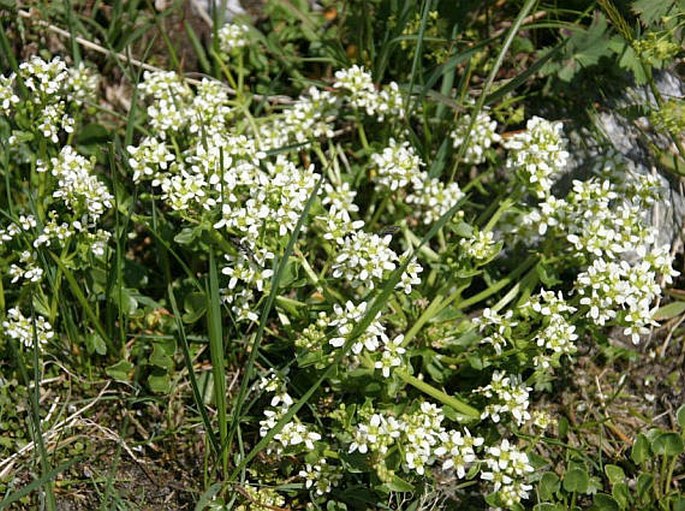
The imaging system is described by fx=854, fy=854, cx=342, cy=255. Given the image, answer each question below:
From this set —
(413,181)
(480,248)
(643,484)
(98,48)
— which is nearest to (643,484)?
(643,484)

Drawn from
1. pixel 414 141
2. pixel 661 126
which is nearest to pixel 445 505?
pixel 414 141

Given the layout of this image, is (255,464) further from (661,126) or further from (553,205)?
(661,126)

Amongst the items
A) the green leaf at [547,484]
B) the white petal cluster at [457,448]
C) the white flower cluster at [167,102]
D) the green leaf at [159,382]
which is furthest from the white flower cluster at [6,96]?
the green leaf at [547,484]

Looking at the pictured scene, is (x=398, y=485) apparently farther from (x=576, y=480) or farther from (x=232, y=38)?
(x=232, y=38)

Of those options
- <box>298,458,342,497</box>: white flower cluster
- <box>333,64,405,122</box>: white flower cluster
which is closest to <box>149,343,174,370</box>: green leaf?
<box>298,458,342,497</box>: white flower cluster

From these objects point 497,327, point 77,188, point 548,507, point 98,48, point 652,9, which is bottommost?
point 548,507

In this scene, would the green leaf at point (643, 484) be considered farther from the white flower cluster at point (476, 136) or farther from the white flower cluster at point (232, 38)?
the white flower cluster at point (232, 38)

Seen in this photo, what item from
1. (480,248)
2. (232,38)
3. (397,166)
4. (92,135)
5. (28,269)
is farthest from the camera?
(232,38)

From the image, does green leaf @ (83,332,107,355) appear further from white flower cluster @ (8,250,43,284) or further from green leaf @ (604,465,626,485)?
green leaf @ (604,465,626,485)
